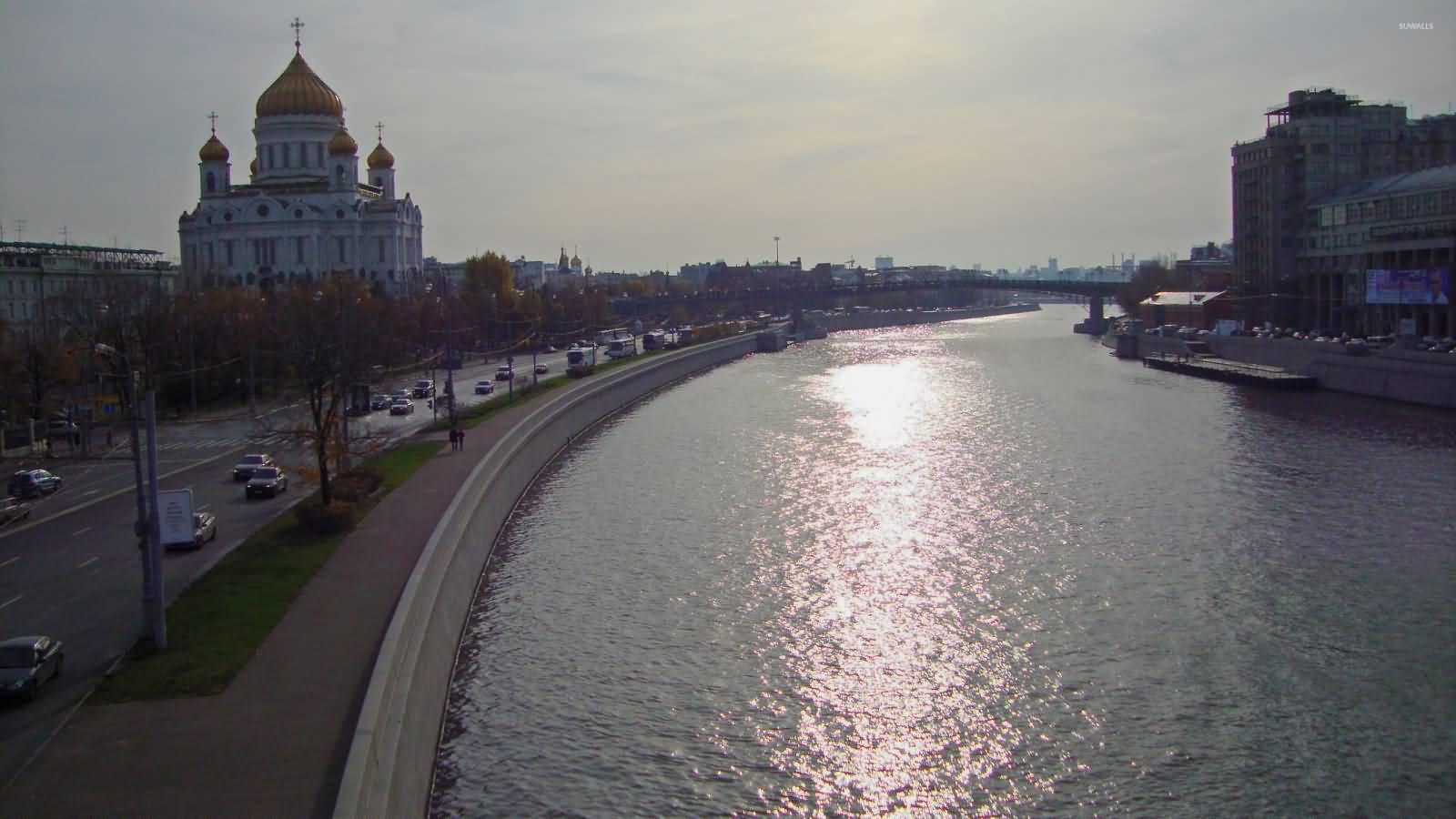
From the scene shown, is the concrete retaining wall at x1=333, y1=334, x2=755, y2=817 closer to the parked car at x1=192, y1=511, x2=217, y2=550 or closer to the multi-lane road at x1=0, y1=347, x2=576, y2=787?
the multi-lane road at x1=0, y1=347, x2=576, y2=787

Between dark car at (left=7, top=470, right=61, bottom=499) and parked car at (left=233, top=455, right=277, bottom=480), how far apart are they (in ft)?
10.6

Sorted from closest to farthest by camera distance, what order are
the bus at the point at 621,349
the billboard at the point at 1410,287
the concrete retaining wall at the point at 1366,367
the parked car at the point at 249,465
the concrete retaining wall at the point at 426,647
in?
the concrete retaining wall at the point at 426,647 < the parked car at the point at 249,465 < the concrete retaining wall at the point at 1366,367 < the billboard at the point at 1410,287 < the bus at the point at 621,349

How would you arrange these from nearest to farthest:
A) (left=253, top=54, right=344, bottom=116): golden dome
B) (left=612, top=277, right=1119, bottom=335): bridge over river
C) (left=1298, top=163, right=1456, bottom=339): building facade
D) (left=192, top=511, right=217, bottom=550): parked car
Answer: (left=192, top=511, right=217, bottom=550): parked car, (left=1298, top=163, right=1456, bottom=339): building facade, (left=253, top=54, right=344, bottom=116): golden dome, (left=612, top=277, right=1119, bottom=335): bridge over river

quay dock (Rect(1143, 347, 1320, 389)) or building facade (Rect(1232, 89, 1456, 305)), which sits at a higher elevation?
building facade (Rect(1232, 89, 1456, 305))

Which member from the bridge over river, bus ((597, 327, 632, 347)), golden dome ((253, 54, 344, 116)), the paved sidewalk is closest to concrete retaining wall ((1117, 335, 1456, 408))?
bus ((597, 327, 632, 347))

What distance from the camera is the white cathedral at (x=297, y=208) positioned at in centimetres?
6888

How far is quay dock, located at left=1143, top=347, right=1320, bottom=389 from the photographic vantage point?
1836 inches

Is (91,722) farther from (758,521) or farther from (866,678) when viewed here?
(758,521)

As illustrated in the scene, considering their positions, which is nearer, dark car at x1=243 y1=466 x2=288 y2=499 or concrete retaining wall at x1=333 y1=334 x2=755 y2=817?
concrete retaining wall at x1=333 y1=334 x2=755 y2=817

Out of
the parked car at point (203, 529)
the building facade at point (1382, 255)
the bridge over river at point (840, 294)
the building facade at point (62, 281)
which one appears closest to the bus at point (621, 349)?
the building facade at point (62, 281)

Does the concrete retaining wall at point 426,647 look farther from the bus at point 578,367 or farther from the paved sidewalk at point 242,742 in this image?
the bus at point 578,367

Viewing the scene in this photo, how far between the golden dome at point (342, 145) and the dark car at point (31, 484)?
48.4 metres

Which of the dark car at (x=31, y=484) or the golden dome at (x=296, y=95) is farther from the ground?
the golden dome at (x=296, y=95)

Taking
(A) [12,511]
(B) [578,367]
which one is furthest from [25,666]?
(B) [578,367]
